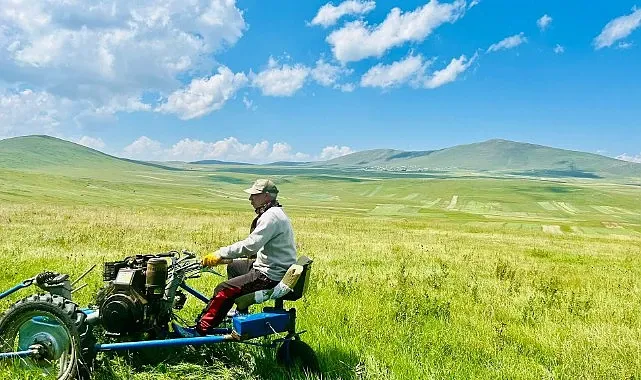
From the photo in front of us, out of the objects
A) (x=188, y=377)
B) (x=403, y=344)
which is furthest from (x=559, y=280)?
(x=188, y=377)

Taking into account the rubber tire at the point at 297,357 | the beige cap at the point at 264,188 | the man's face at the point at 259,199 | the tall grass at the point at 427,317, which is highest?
the beige cap at the point at 264,188

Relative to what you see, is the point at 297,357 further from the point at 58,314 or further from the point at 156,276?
the point at 58,314

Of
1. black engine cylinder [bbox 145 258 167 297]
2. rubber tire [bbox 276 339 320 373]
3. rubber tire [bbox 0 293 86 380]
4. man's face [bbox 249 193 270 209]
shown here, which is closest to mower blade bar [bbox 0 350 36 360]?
rubber tire [bbox 0 293 86 380]

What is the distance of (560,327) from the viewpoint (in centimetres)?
896

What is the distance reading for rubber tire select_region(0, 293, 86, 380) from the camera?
525 centimetres

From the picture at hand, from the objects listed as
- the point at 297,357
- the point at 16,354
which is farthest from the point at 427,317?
the point at 16,354

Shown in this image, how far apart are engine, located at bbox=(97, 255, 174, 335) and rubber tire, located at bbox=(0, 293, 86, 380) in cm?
43

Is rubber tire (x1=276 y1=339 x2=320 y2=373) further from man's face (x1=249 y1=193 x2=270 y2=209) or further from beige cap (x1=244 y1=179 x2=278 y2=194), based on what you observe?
beige cap (x1=244 y1=179 x2=278 y2=194)

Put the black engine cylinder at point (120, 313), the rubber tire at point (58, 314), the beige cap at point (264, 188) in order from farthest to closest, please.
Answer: the beige cap at point (264, 188), the black engine cylinder at point (120, 313), the rubber tire at point (58, 314)

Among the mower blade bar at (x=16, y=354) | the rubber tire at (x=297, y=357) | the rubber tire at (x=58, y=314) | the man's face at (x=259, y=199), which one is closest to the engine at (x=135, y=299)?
the rubber tire at (x=58, y=314)

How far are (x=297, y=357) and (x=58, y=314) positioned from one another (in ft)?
9.63

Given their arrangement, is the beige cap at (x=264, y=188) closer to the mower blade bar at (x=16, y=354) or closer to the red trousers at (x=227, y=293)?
the red trousers at (x=227, y=293)

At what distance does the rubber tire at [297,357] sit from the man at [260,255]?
0.82m

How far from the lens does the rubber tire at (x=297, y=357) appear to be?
607 cm
